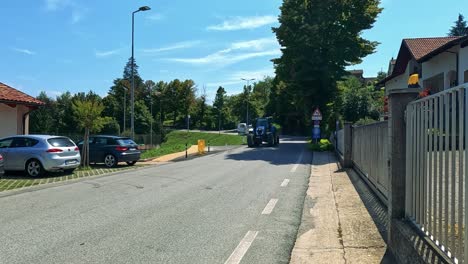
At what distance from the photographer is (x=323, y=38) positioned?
122 feet

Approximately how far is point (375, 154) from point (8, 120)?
19.4m

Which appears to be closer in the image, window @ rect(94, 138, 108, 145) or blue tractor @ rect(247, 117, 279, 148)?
window @ rect(94, 138, 108, 145)

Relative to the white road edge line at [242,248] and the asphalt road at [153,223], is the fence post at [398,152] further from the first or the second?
the white road edge line at [242,248]

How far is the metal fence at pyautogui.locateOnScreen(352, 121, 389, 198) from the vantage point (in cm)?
904

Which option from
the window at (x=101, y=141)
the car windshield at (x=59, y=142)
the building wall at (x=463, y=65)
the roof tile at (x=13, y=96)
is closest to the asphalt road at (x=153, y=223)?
the car windshield at (x=59, y=142)

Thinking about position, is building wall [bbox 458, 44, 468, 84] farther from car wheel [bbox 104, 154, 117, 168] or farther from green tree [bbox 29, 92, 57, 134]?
green tree [bbox 29, 92, 57, 134]

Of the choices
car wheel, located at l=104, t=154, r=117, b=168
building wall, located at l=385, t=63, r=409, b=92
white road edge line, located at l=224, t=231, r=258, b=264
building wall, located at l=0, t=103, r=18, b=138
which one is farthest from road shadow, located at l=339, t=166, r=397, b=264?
building wall, located at l=385, t=63, r=409, b=92

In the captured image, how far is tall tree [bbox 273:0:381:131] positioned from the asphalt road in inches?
975

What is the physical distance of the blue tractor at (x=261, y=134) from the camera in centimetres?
3647

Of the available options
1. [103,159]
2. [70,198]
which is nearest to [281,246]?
[70,198]

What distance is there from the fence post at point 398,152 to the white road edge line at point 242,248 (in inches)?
76.4

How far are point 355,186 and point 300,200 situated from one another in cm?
254

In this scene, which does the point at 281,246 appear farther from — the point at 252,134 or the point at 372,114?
the point at 372,114

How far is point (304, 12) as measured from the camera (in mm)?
37344
